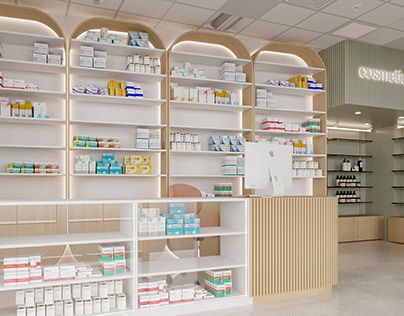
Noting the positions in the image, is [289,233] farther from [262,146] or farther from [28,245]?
[28,245]

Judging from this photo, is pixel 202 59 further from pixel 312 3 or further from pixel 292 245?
pixel 292 245

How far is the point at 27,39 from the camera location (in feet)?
17.9

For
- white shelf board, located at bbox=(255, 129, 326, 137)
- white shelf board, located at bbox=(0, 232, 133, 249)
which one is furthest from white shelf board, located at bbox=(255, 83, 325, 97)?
white shelf board, located at bbox=(0, 232, 133, 249)

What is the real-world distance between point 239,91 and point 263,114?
60 cm

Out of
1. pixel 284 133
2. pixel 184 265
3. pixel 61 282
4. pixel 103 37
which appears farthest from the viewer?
pixel 284 133

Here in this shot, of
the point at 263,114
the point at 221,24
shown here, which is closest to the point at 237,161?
the point at 263,114

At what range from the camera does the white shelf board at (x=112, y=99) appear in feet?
18.4

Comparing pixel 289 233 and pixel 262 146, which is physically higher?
pixel 262 146

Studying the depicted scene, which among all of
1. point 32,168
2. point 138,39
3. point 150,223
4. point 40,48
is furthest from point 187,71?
point 150,223

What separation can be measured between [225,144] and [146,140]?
49.0 inches

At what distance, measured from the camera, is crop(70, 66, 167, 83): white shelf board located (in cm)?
562

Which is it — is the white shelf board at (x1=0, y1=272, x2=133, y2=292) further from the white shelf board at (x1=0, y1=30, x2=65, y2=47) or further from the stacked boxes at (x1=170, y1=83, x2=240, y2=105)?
the white shelf board at (x1=0, y1=30, x2=65, y2=47)

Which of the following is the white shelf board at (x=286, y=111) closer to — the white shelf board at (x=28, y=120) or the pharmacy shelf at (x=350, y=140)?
the pharmacy shelf at (x=350, y=140)

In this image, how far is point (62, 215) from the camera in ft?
13.2
